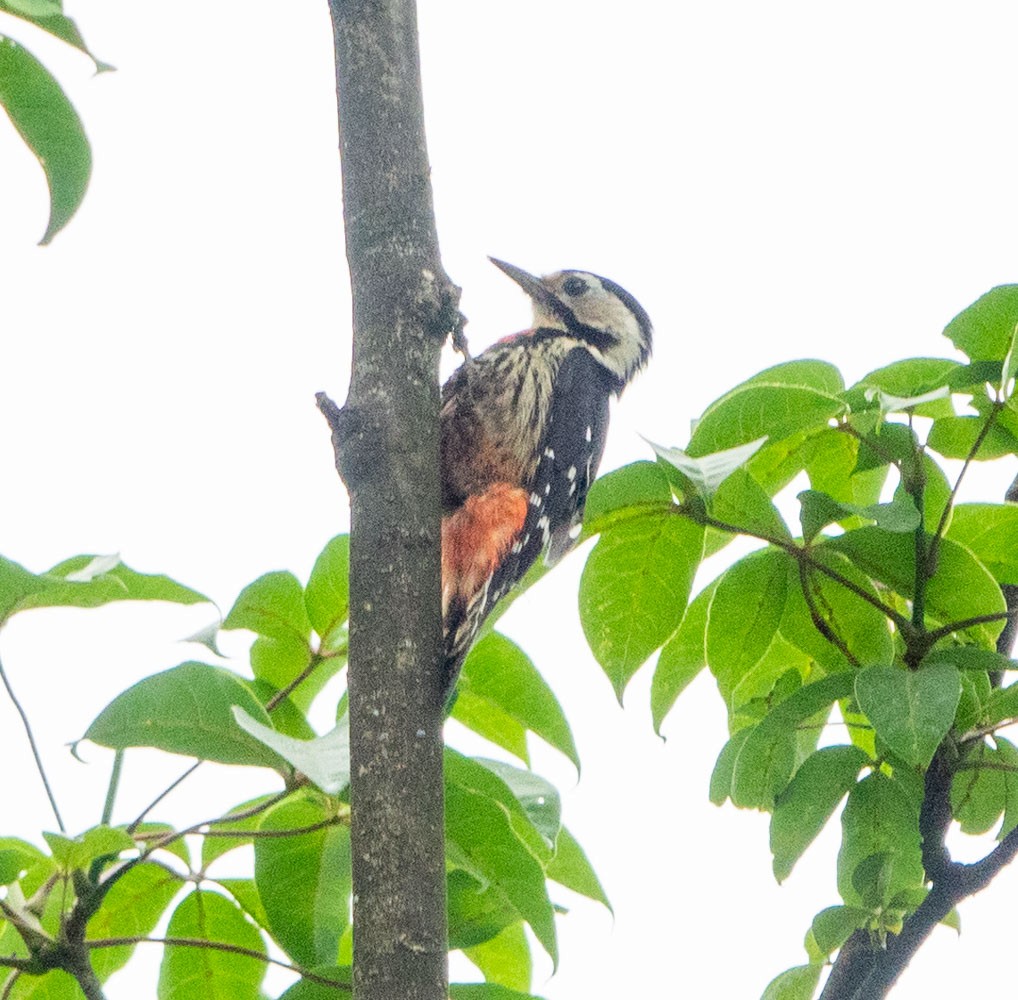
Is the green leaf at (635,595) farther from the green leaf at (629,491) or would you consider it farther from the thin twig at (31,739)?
the thin twig at (31,739)

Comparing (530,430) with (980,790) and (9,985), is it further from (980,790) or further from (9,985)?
(9,985)

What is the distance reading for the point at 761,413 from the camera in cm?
162

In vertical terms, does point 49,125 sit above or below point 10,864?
above

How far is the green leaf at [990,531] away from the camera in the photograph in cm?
170

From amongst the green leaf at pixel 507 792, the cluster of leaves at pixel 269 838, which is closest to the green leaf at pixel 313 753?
the cluster of leaves at pixel 269 838

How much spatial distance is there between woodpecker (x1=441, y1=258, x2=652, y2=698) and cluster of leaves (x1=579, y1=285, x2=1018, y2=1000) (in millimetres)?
458

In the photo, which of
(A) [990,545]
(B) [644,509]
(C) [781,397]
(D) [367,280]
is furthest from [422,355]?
(A) [990,545]

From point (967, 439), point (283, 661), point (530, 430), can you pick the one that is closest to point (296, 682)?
point (283, 661)

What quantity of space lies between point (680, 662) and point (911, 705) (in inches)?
18.1

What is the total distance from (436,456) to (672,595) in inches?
13.3

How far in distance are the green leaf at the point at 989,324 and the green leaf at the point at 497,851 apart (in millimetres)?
758

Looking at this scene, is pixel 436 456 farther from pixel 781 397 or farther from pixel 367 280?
pixel 781 397

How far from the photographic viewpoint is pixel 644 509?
1.69 metres

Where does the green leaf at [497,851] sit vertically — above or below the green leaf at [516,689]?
below
